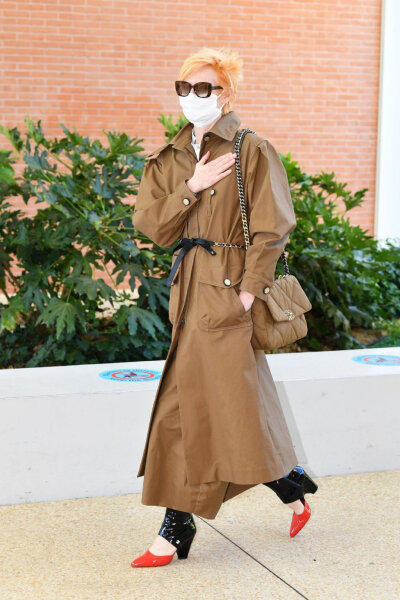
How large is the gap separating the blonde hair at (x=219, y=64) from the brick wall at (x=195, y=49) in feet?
25.9

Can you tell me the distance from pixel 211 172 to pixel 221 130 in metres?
0.17

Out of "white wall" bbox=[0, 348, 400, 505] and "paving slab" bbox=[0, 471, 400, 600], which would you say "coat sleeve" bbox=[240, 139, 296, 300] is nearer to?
"paving slab" bbox=[0, 471, 400, 600]

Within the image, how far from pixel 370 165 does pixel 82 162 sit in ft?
23.9

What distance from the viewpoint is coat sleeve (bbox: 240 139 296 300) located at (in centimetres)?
273

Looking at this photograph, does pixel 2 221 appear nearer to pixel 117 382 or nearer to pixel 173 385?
pixel 117 382

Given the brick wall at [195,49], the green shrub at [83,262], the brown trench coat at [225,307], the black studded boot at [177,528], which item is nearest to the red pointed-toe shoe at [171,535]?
the black studded boot at [177,528]

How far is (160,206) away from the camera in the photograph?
9.43ft

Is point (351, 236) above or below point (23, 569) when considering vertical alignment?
above

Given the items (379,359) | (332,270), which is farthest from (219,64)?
(332,270)

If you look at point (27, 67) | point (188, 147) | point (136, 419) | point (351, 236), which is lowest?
point (136, 419)

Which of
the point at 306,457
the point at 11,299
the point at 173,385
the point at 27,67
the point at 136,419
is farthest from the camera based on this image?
the point at 27,67

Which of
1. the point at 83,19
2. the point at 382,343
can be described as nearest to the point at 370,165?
the point at 83,19

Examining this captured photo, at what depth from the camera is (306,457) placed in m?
3.99

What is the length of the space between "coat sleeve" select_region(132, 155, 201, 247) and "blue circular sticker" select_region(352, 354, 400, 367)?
1.79 meters
